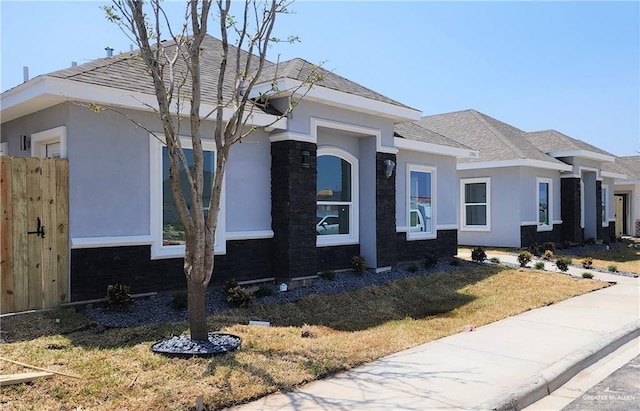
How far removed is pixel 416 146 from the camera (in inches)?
568

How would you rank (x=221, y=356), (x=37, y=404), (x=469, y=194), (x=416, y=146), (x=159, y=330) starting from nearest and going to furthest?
(x=37, y=404), (x=221, y=356), (x=159, y=330), (x=416, y=146), (x=469, y=194)

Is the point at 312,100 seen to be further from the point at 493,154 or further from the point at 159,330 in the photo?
the point at 493,154

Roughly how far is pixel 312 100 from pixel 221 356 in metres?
6.50

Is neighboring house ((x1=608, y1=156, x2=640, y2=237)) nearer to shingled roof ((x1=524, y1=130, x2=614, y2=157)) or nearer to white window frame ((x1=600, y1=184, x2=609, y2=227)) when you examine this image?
white window frame ((x1=600, y1=184, x2=609, y2=227))

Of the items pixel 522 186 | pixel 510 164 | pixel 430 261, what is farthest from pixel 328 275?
pixel 522 186

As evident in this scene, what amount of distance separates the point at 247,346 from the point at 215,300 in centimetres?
295

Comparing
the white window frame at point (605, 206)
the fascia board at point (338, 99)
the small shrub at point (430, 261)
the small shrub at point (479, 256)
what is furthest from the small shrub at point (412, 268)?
the white window frame at point (605, 206)

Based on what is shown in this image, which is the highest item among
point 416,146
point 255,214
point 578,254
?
point 416,146

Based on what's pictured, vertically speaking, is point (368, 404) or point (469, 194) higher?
point (469, 194)

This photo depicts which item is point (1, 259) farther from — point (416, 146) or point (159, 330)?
point (416, 146)

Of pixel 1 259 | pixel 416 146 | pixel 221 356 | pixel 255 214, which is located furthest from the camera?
pixel 416 146

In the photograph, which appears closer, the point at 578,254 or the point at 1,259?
the point at 1,259

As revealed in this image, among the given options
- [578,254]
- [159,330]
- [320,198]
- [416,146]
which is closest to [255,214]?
[320,198]

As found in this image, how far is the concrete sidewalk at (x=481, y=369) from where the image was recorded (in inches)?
192
